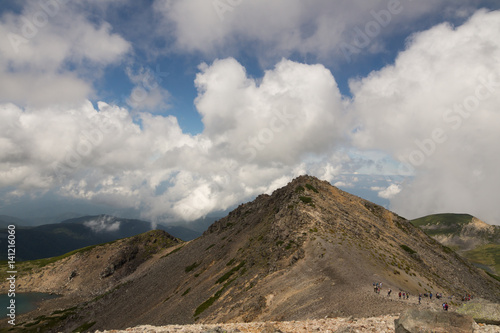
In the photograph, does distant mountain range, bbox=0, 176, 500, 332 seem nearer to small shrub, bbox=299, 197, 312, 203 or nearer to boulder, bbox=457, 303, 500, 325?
small shrub, bbox=299, 197, 312, 203

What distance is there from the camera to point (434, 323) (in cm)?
1734

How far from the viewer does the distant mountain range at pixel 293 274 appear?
182ft

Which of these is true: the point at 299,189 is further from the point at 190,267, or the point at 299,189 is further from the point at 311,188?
the point at 190,267

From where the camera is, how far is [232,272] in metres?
87.2

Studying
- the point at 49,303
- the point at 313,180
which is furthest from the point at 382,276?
the point at 49,303

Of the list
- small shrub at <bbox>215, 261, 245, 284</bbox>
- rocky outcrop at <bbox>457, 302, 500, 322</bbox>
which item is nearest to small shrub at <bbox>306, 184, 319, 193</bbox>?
small shrub at <bbox>215, 261, 245, 284</bbox>

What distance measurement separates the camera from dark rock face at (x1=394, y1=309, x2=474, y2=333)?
55.3 ft

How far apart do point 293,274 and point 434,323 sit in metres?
→ 52.0

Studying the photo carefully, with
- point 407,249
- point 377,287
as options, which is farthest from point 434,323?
point 407,249

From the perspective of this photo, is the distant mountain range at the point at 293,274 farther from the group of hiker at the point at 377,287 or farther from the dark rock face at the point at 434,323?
the dark rock face at the point at 434,323

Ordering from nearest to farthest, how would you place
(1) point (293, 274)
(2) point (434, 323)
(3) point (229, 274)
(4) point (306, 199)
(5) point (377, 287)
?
(2) point (434, 323)
(5) point (377, 287)
(1) point (293, 274)
(3) point (229, 274)
(4) point (306, 199)

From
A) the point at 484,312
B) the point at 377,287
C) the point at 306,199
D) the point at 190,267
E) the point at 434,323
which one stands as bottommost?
the point at 377,287

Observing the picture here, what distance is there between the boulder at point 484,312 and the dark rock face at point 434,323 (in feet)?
21.9

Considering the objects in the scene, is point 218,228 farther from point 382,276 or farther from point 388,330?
point 388,330
